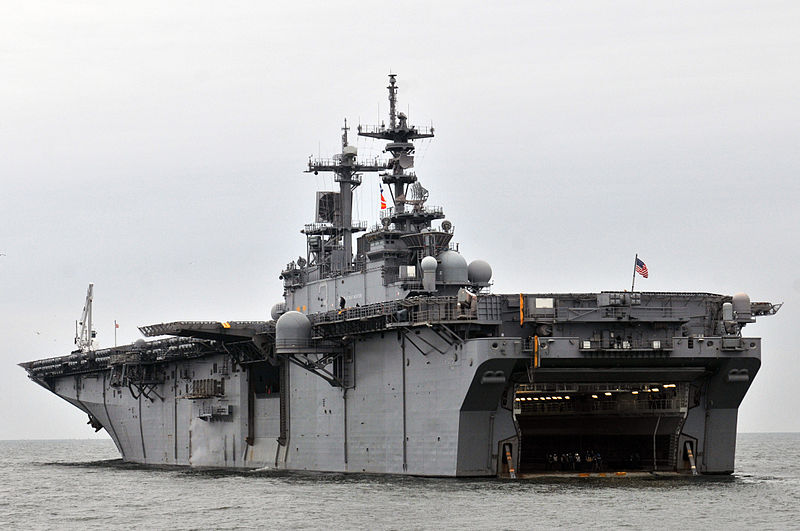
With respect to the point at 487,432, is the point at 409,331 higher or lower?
higher

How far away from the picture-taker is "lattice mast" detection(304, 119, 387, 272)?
51.3 metres

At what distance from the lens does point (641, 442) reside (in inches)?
1661

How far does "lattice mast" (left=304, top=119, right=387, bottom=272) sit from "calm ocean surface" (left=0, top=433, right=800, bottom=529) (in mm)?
10320

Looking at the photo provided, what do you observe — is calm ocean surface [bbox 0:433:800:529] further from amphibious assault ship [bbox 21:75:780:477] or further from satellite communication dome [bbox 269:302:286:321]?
satellite communication dome [bbox 269:302:286:321]

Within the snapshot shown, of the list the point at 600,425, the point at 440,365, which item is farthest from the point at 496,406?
the point at 600,425

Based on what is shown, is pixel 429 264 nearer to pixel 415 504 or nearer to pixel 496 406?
A: pixel 496 406

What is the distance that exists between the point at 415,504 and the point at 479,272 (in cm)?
1169

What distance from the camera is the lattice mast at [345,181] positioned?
51.3 m

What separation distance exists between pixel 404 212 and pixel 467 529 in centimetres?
1784

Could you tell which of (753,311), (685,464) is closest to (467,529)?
(685,464)

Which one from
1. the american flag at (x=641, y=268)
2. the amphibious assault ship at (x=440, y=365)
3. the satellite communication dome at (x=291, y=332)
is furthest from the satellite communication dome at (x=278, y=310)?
the american flag at (x=641, y=268)

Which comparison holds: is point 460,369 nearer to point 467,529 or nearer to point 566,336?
point 566,336

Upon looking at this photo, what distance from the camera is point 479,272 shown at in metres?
43.5

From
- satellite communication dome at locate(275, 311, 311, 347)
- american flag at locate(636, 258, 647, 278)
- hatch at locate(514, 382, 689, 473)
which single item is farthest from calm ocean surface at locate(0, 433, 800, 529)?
american flag at locate(636, 258, 647, 278)
